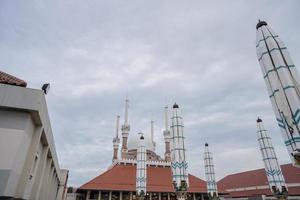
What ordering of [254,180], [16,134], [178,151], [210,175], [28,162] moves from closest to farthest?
1. [16,134]
2. [28,162]
3. [178,151]
4. [210,175]
5. [254,180]

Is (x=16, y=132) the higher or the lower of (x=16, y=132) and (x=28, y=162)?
the higher

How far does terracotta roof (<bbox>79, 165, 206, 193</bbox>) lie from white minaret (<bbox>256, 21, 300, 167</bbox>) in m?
25.4

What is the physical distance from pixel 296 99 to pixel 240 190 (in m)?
37.7

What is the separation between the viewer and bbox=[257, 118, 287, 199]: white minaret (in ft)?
56.5

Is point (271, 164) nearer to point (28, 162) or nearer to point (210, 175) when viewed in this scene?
point (210, 175)

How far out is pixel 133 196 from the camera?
2977cm

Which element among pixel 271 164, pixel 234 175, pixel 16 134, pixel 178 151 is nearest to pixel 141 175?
pixel 178 151

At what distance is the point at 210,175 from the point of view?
24266mm

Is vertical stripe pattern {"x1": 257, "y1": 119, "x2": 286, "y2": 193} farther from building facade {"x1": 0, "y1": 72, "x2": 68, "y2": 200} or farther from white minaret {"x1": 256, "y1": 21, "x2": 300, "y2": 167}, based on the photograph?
building facade {"x1": 0, "y1": 72, "x2": 68, "y2": 200}

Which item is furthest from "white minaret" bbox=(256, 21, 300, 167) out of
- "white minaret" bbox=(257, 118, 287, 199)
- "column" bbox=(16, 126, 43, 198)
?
"white minaret" bbox=(257, 118, 287, 199)

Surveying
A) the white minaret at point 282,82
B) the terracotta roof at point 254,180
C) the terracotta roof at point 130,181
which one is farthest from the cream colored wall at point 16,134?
the terracotta roof at point 254,180

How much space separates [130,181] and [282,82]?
27955 mm

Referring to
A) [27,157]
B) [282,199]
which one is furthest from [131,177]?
[27,157]

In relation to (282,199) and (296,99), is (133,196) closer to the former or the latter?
(282,199)
